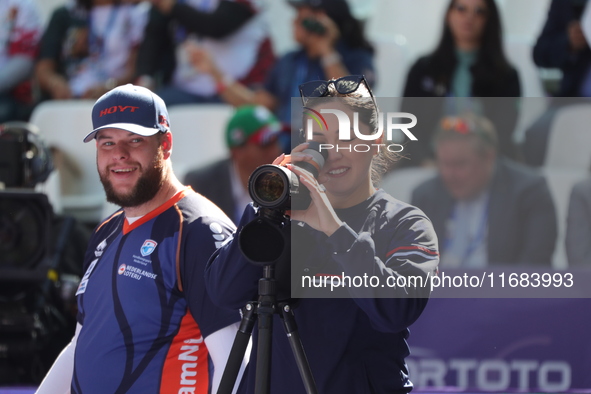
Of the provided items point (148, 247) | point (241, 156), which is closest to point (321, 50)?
point (241, 156)

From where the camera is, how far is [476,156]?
→ 265cm

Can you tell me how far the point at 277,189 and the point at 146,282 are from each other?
64cm

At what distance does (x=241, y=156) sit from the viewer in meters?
4.44

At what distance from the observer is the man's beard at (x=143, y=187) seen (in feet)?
7.24

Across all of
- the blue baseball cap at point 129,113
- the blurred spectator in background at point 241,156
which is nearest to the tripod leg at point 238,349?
the blue baseball cap at point 129,113

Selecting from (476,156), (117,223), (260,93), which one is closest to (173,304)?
(117,223)

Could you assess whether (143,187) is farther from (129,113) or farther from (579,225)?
(579,225)

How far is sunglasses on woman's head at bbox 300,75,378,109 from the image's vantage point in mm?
1762

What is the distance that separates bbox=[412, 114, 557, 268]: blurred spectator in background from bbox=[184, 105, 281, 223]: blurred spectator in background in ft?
5.91

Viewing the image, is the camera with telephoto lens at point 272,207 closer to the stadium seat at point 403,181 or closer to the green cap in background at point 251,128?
the stadium seat at point 403,181

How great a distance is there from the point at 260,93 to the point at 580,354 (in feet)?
9.28

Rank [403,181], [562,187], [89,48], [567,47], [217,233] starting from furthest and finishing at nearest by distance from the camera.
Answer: [89,48] < [567,47] < [562,187] < [217,233] < [403,181]

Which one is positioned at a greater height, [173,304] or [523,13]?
[523,13]

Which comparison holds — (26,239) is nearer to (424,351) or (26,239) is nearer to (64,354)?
(64,354)
